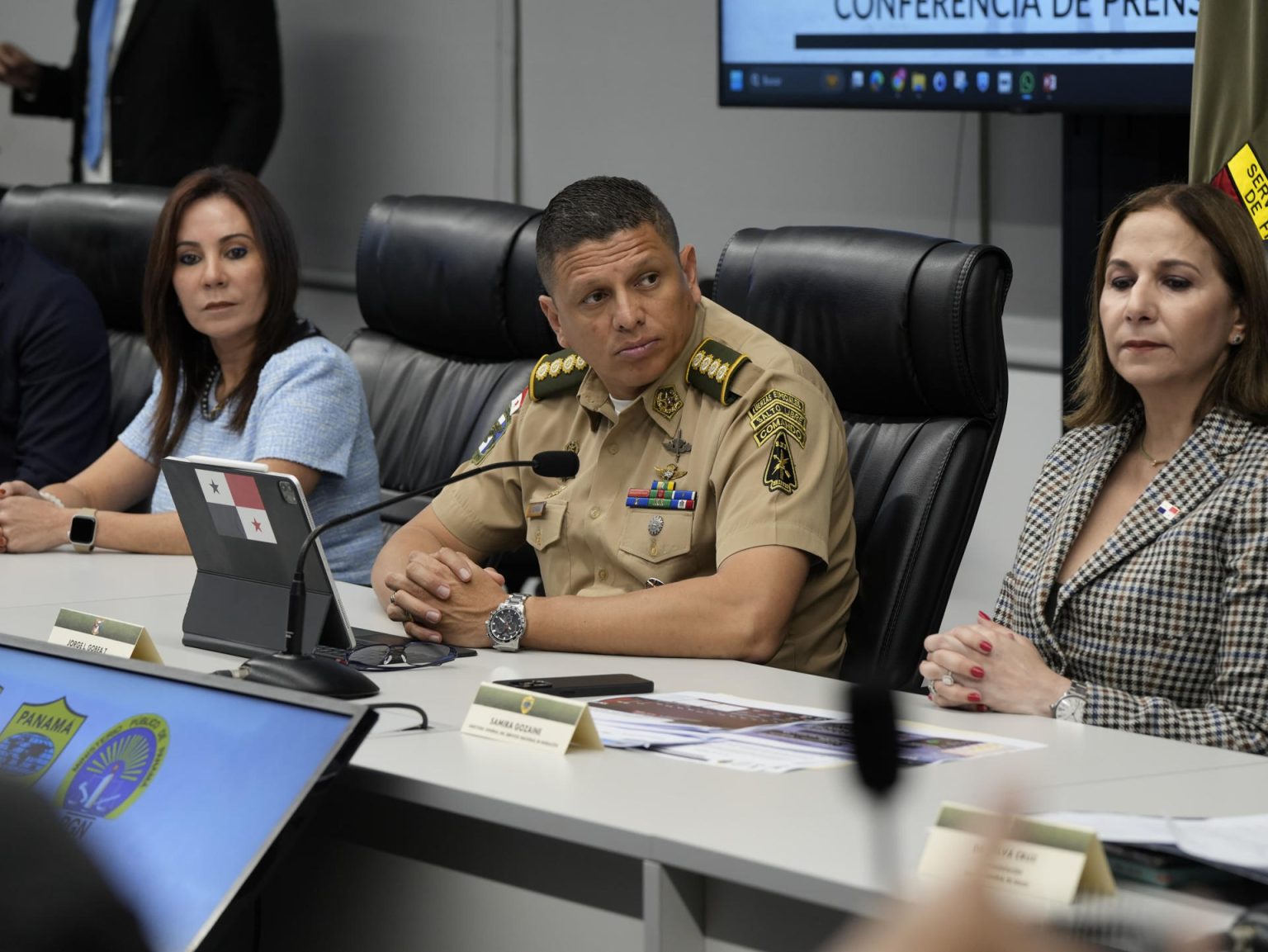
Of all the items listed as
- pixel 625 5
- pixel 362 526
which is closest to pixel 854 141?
pixel 625 5

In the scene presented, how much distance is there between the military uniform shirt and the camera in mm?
2080

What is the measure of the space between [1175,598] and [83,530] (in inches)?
64.2

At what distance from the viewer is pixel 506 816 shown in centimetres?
135

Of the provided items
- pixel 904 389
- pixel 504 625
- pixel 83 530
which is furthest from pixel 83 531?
pixel 904 389

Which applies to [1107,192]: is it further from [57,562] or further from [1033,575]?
[57,562]

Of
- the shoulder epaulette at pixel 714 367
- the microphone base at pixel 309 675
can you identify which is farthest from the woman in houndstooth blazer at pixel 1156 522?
the microphone base at pixel 309 675

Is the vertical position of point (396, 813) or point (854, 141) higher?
point (854, 141)

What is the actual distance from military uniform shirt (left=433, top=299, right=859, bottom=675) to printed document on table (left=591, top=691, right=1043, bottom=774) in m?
0.39

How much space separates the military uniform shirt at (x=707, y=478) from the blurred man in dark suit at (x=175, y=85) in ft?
8.33

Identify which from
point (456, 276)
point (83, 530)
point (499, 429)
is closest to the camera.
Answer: point (499, 429)

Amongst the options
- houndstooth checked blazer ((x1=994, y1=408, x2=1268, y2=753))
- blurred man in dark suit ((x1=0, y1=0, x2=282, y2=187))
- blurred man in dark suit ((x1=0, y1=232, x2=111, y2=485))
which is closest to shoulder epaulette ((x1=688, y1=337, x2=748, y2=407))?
houndstooth checked blazer ((x1=994, y1=408, x2=1268, y2=753))

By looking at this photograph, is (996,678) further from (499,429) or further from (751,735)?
(499,429)

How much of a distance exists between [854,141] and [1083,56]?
86cm

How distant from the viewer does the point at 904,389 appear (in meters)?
2.34
